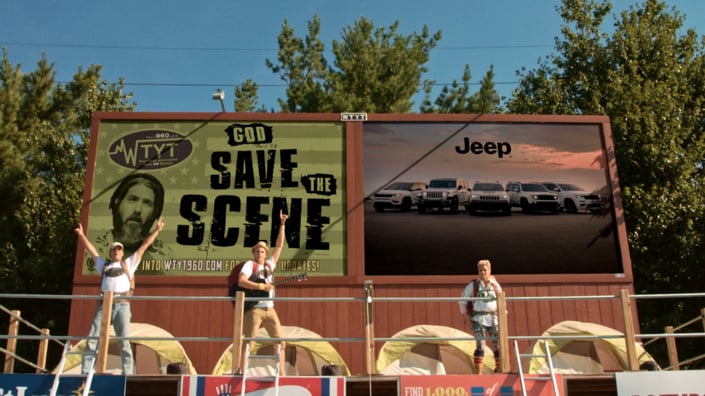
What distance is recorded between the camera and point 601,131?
1281 cm

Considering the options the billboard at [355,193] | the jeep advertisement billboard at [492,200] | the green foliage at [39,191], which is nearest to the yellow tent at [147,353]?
the billboard at [355,193]

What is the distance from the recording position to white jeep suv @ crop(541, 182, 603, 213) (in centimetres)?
1230

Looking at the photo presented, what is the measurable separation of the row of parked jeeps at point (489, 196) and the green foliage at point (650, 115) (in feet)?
24.1

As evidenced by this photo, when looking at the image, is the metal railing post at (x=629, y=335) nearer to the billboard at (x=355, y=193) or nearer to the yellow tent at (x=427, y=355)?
the yellow tent at (x=427, y=355)

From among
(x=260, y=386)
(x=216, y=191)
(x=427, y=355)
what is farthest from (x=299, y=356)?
(x=216, y=191)

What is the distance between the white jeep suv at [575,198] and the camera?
1230cm

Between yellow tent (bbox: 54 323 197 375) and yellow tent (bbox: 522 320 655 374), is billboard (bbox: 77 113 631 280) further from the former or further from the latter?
yellow tent (bbox: 522 320 655 374)

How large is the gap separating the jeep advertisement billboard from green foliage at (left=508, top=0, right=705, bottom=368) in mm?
7228

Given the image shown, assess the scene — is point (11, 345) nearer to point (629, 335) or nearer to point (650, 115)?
point (629, 335)

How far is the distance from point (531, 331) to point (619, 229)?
2558mm

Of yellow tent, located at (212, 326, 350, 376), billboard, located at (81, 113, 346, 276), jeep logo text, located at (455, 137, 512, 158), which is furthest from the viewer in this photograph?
jeep logo text, located at (455, 137, 512, 158)

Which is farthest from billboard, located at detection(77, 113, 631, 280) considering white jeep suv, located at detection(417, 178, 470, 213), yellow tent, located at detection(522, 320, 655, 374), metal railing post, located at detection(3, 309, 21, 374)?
metal railing post, located at detection(3, 309, 21, 374)

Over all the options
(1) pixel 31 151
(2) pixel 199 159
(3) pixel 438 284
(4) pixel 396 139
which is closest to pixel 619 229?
(3) pixel 438 284

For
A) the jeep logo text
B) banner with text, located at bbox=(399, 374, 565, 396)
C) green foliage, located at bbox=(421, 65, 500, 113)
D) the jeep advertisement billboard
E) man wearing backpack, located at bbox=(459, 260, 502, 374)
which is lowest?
banner with text, located at bbox=(399, 374, 565, 396)
